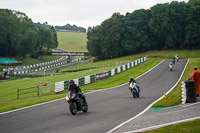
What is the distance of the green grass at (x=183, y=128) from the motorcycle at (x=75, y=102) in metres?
5.82

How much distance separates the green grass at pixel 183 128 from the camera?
355 inches

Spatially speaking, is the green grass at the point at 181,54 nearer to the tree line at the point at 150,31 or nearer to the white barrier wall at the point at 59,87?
the tree line at the point at 150,31

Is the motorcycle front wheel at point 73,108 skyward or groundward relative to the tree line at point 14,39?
groundward

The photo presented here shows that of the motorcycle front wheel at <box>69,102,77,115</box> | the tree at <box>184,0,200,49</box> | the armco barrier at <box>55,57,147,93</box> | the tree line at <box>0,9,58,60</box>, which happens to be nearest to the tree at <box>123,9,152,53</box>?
the tree at <box>184,0,200,49</box>

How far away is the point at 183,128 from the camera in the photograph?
30.6ft

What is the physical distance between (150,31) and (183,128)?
10092 centimetres

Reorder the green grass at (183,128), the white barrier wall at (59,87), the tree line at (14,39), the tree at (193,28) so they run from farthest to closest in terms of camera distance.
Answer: the tree line at (14,39) → the tree at (193,28) → the white barrier wall at (59,87) → the green grass at (183,128)

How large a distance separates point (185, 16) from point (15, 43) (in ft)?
194

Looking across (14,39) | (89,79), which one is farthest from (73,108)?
(14,39)

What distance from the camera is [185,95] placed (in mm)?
15688

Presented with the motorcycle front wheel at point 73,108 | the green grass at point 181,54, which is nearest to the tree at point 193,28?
the green grass at point 181,54

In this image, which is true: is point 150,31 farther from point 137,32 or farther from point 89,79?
point 89,79

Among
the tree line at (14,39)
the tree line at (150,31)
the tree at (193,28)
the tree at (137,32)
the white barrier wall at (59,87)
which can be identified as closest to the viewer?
the white barrier wall at (59,87)

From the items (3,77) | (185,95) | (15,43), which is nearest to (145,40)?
(15,43)
